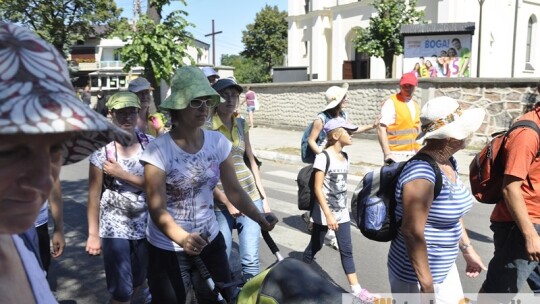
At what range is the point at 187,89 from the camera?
2.94 m

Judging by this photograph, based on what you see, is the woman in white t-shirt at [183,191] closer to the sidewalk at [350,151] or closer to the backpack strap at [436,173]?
the backpack strap at [436,173]

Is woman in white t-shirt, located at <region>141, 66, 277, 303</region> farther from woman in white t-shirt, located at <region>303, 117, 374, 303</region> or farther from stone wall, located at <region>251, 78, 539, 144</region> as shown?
stone wall, located at <region>251, 78, 539, 144</region>

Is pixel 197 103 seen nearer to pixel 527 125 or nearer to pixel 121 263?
pixel 121 263

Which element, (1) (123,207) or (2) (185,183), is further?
(1) (123,207)

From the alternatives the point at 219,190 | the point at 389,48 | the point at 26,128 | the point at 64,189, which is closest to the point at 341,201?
the point at 219,190

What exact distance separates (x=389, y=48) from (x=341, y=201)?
64.1ft

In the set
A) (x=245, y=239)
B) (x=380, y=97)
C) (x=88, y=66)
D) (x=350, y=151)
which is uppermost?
(x=88, y=66)

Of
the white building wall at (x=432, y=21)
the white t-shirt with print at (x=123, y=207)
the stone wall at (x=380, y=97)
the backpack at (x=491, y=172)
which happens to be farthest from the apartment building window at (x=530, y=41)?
the white t-shirt with print at (x=123, y=207)

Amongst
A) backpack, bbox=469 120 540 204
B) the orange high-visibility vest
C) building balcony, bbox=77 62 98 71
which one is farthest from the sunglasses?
building balcony, bbox=77 62 98 71

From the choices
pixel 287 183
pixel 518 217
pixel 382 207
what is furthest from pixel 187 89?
pixel 287 183

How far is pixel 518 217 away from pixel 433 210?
648 millimetres

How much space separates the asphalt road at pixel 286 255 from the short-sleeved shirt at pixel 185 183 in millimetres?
915

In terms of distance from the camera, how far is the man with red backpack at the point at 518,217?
119 inches

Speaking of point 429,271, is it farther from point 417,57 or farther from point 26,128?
point 417,57
